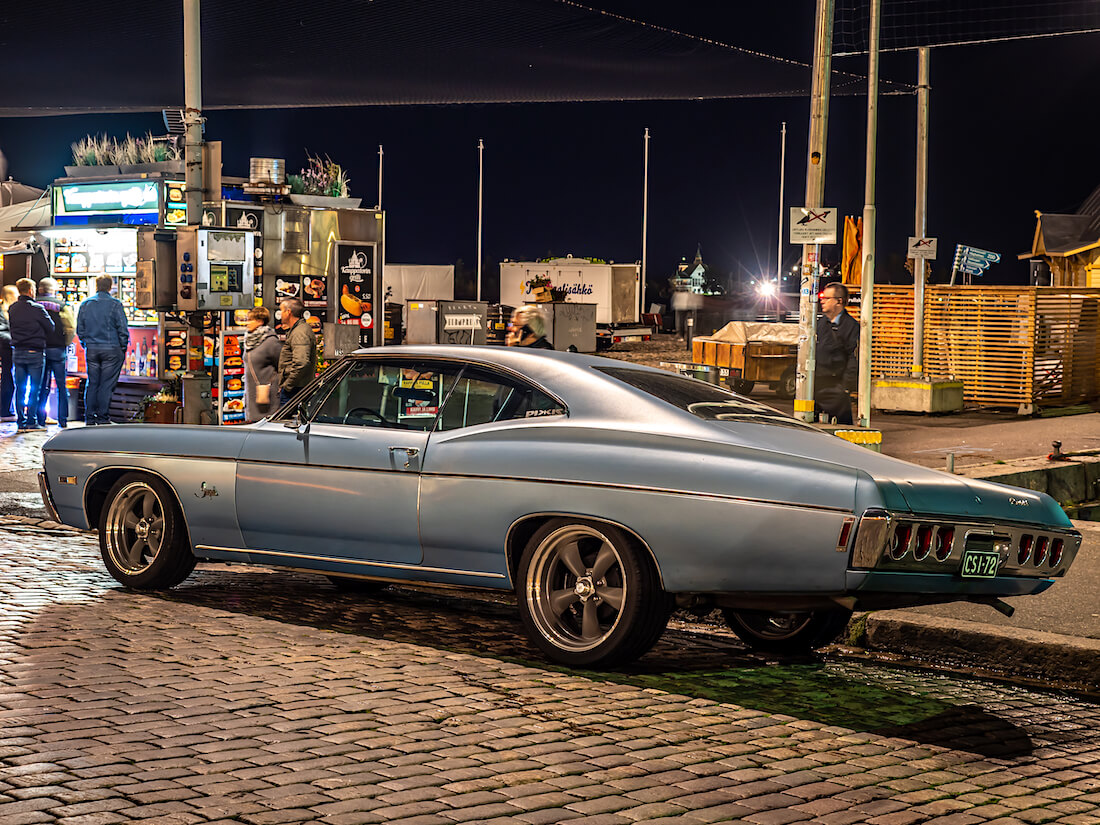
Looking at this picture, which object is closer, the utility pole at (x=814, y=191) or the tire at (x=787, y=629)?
the tire at (x=787, y=629)

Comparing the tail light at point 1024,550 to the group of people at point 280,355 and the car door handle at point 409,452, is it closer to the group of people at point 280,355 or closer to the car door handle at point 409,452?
the car door handle at point 409,452

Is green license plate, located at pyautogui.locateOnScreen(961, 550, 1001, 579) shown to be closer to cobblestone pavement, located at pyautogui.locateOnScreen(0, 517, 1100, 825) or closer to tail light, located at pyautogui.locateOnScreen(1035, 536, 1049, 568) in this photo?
tail light, located at pyautogui.locateOnScreen(1035, 536, 1049, 568)

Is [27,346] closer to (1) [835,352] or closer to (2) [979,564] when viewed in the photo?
(1) [835,352]

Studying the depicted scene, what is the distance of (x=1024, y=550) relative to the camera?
261 inches

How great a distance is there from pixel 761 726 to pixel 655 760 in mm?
760

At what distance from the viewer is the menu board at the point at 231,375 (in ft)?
65.0

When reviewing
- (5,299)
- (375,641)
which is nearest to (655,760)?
(375,641)

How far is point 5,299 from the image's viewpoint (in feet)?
69.4

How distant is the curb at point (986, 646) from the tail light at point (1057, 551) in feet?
2.80

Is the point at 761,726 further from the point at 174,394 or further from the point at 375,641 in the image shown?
the point at 174,394

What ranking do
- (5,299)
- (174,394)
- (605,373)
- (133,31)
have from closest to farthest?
(605,373) → (174,394) → (5,299) → (133,31)

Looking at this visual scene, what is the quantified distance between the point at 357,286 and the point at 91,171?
14.1ft

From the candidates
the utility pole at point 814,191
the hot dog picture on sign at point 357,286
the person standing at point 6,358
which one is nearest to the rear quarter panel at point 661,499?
the utility pole at point 814,191

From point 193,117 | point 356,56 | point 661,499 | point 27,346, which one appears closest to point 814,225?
point 193,117
